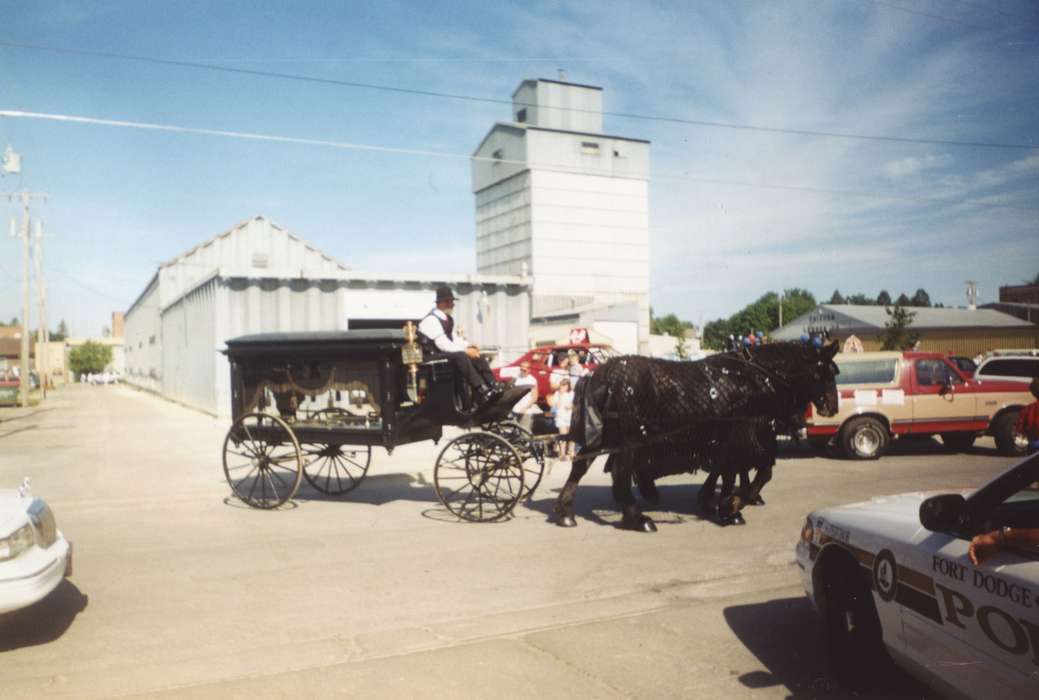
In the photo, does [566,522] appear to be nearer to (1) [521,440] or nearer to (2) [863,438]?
(1) [521,440]

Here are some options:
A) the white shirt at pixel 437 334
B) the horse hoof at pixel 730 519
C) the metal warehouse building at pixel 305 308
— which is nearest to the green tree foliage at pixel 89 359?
the metal warehouse building at pixel 305 308

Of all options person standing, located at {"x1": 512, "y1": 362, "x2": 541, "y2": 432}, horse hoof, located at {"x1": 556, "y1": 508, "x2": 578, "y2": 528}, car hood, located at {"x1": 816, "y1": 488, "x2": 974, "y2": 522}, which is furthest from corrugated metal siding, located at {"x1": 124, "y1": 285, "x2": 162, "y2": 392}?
car hood, located at {"x1": 816, "y1": 488, "x2": 974, "y2": 522}

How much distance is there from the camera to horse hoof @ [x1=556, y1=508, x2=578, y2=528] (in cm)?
853

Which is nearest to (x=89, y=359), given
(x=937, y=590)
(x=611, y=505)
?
(x=611, y=505)

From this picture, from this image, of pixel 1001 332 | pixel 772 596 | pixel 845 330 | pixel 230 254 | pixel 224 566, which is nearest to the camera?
pixel 772 596

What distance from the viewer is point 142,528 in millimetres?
8906

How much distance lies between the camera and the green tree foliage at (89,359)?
102625 mm

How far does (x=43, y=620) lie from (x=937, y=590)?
19.6 feet

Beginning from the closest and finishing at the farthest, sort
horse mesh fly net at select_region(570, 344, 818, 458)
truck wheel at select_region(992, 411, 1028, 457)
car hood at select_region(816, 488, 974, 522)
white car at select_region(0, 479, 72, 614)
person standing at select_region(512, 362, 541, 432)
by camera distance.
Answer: car hood at select_region(816, 488, 974, 522), white car at select_region(0, 479, 72, 614), horse mesh fly net at select_region(570, 344, 818, 458), person standing at select_region(512, 362, 541, 432), truck wheel at select_region(992, 411, 1028, 457)

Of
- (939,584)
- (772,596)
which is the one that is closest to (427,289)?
(772,596)

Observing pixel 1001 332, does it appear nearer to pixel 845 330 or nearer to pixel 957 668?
pixel 845 330

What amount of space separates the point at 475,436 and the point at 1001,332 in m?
55.2

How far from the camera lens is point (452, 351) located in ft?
28.9

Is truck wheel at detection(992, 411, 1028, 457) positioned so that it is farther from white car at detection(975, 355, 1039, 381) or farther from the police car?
the police car
